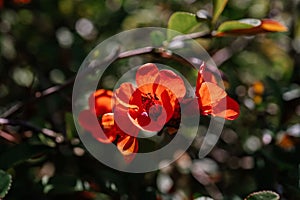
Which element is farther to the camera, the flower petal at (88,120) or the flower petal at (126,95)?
the flower petal at (88,120)

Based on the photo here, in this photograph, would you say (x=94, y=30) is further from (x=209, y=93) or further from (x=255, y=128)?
(x=209, y=93)

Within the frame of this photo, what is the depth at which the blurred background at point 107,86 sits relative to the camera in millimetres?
A: 1032

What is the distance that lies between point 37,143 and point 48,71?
1.63ft

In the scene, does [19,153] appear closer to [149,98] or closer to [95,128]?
[95,128]

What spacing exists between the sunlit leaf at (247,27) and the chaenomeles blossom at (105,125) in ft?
0.79

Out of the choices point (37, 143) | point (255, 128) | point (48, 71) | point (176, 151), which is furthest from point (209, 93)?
point (48, 71)

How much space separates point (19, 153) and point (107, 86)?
1.25 feet

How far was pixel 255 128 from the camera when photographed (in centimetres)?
124

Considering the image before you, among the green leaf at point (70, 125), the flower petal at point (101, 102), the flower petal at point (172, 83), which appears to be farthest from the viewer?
the green leaf at point (70, 125)

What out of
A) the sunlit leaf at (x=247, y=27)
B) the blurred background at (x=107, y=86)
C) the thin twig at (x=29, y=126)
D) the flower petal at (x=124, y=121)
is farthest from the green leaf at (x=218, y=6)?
the thin twig at (x=29, y=126)

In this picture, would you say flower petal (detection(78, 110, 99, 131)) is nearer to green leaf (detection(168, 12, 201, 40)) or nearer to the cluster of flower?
the cluster of flower

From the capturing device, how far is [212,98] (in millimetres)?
778

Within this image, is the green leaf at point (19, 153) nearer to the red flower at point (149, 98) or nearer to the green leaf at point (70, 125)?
the green leaf at point (70, 125)

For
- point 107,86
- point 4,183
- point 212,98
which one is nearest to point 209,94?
point 212,98
